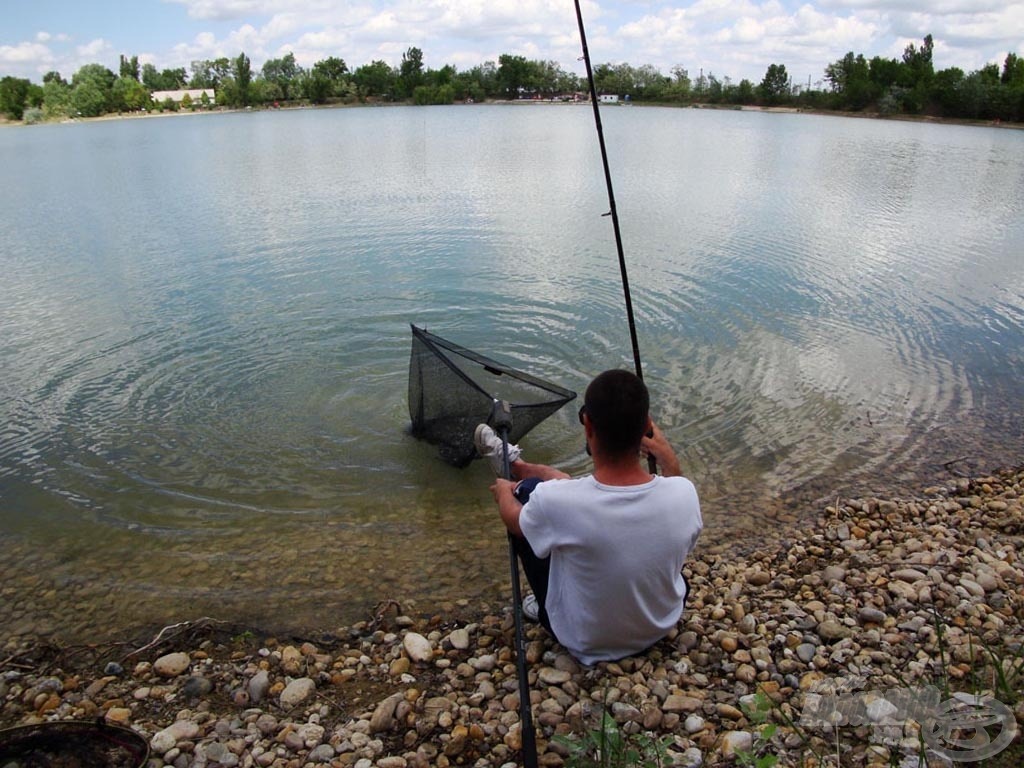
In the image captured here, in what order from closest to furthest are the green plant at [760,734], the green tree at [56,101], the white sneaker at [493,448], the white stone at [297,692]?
the green plant at [760,734], the white stone at [297,692], the white sneaker at [493,448], the green tree at [56,101]

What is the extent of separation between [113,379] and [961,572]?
355 inches

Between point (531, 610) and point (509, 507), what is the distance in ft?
2.89

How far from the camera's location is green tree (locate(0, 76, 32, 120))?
111450 millimetres

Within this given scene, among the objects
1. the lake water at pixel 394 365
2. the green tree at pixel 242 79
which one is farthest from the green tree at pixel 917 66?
the green tree at pixel 242 79

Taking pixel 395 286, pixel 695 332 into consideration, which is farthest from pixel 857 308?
pixel 395 286

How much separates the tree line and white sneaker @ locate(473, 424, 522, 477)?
86366 millimetres

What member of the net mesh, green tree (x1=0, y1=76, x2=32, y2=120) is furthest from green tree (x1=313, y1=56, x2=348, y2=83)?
the net mesh

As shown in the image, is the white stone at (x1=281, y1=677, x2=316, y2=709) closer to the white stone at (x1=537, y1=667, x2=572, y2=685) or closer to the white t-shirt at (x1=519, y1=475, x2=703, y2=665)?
the white stone at (x1=537, y1=667, x2=572, y2=685)

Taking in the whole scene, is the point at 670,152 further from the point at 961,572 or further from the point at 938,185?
the point at 961,572

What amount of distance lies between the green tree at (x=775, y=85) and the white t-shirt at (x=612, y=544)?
421 feet

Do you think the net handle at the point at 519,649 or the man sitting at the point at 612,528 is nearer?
the net handle at the point at 519,649

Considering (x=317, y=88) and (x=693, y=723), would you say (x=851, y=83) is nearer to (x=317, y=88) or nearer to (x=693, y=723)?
(x=317, y=88)

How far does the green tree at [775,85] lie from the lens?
115375 mm

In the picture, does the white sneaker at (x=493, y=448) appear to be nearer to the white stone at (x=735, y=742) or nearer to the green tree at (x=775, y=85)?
the white stone at (x=735, y=742)
